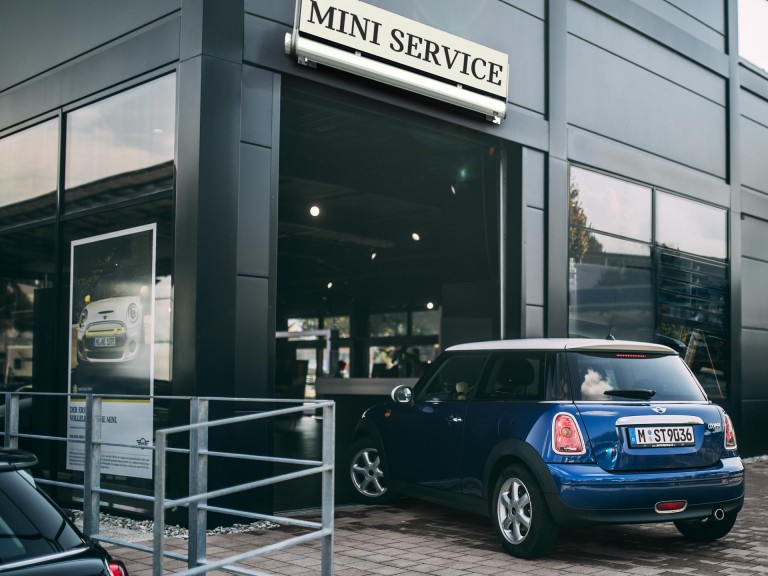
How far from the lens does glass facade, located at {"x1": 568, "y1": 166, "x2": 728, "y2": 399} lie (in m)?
12.4

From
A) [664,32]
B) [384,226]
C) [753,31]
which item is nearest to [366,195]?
[384,226]

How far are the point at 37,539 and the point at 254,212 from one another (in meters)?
5.29

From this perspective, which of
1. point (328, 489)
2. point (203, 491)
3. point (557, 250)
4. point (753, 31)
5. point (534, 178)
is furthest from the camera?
point (753, 31)

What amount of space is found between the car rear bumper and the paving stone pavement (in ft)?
1.22

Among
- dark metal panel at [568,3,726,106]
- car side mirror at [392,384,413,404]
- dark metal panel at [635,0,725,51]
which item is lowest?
car side mirror at [392,384,413,404]

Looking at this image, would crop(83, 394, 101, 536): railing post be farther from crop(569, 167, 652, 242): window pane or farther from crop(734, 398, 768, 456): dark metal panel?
crop(734, 398, 768, 456): dark metal panel

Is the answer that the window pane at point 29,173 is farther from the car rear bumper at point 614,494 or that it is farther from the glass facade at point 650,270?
the glass facade at point 650,270

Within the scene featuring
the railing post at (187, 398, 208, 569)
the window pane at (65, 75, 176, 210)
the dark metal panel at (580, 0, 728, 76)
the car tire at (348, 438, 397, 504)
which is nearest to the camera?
the railing post at (187, 398, 208, 569)

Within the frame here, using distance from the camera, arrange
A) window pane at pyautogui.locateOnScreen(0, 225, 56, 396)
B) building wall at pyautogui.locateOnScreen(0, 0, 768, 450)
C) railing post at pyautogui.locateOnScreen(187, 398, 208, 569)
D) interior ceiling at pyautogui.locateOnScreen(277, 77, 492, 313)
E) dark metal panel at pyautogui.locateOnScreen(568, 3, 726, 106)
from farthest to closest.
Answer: dark metal panel at pyautogui.locateOnScreen(568, 3, 726, 106) → interior ceiling at pyautogui.locateOnScreen(277, 77, 492, 313) → window pane at pyautogui.locateOnScreen(0, 225, 56, 396) → building wall at pyautogui.locateOnScreen(0, 0, 768, 450) → railing post at pyautogui.locateOnScreen(187, 398, 208, 569)

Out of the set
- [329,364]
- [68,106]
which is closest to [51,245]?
[68,106]

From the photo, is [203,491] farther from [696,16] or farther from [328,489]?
[696,16]

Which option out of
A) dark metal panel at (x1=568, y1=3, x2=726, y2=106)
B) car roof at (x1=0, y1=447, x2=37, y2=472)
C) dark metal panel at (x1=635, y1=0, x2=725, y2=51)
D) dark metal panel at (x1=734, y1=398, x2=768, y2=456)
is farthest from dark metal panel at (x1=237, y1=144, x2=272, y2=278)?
dark metal panel at (x1=734, y1=398, x2=768, y2=456)

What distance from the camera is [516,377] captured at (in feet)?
23.6

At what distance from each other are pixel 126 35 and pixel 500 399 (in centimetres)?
520
